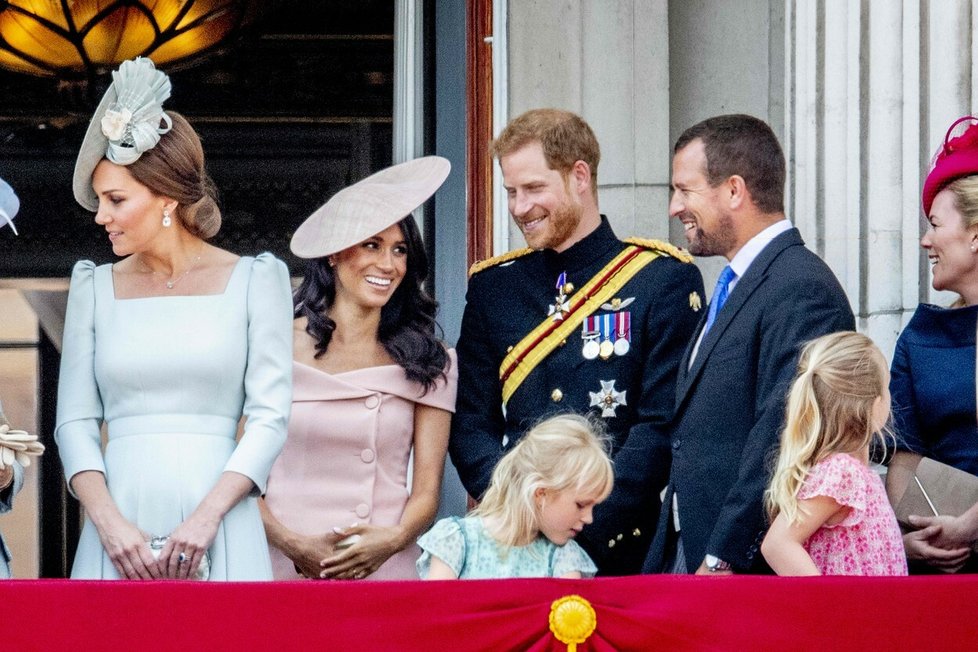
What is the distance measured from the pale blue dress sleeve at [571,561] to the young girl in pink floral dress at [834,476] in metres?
0.40

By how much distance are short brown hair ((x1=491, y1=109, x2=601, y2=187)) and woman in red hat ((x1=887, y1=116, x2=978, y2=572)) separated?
2.68 feet

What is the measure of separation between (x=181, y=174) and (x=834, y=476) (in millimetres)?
1550

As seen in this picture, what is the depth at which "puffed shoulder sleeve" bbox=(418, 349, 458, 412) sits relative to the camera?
4.72 meters

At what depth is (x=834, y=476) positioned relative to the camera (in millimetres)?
4078

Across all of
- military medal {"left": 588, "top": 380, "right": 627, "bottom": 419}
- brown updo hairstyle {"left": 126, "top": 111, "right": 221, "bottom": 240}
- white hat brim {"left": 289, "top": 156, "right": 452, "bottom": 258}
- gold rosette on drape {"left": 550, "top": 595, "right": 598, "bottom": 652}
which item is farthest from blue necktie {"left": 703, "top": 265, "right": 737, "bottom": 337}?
brown updo hairstyle {"left": 126, "top": 111, "right": 221, "bottom": 240}

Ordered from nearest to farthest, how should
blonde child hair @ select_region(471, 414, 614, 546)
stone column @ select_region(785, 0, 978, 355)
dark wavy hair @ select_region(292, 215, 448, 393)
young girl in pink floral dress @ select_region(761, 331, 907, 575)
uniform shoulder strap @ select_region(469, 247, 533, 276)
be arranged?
young girl in pink floral dress @ select_region(761, 331, 907, 575) → blonde child hair @ select_region(471, 414, 614, 546) → dark wavy hair @ select_region(292, 215, 448, 393) → uniform shoulder strap @ select_region(469, 247, 533, 276) → stone column @ select_region(785, 0, 978, 355)

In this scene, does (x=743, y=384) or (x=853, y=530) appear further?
(x=743, y=384)

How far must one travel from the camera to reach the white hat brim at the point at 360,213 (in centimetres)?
473

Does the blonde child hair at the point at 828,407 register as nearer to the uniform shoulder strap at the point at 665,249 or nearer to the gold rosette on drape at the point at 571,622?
the gold rosette on drape at the point at 571,622

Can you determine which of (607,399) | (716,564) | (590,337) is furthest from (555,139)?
(716,564)

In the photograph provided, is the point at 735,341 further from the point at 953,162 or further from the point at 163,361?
the point at 163,361

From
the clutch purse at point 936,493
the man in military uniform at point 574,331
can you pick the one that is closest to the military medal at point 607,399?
the man in military uniform at point 574,331

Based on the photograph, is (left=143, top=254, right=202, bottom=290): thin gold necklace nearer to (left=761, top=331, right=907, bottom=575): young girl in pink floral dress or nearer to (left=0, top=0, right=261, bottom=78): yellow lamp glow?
(left=761, top=331, right=907, bottom=575): young girl in pink floral dress

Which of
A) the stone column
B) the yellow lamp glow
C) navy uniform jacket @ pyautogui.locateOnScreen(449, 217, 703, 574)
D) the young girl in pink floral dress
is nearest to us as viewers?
the young girl in pink floral dress
